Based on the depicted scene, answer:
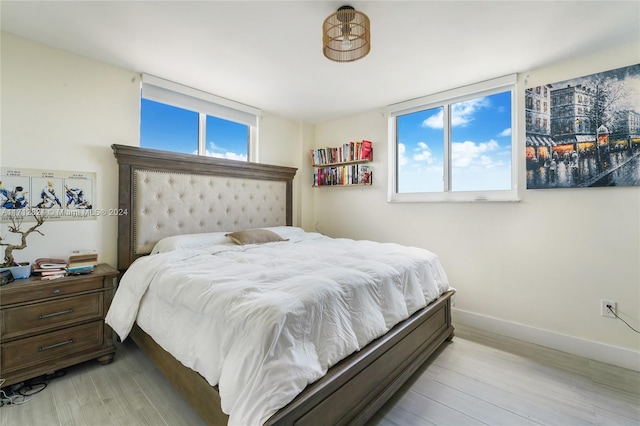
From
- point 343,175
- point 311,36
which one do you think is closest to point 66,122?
point 311,36

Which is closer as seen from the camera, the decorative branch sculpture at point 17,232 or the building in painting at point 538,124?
the decorative branch sculpture at point 17,232

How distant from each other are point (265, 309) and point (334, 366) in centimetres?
42

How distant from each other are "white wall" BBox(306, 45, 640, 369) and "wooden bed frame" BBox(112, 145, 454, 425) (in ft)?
2.13

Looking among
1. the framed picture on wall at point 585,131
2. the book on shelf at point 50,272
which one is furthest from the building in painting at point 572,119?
the book on shelf at point 50,272

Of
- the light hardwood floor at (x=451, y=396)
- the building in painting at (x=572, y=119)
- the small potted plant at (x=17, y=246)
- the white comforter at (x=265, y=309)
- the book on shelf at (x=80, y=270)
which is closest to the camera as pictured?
the white comforter at (x=265, y=309)

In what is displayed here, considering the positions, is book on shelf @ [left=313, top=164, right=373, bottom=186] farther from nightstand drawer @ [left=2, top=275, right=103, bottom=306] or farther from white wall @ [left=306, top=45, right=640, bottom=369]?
nightstand drawer @ [left=2, top=275, right=103, bottom=306]

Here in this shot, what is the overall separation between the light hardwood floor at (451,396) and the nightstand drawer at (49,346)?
0.17m

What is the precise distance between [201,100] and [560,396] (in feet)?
12.2

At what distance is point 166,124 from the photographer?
8.91 ft

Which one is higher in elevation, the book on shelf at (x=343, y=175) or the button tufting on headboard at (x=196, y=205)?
the book on shelf at (x=343, y=175)

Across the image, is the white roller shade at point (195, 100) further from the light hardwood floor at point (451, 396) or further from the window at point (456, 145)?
the light hardwood floor at point (451, 396)

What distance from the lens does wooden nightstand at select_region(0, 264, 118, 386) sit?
158 centimetres

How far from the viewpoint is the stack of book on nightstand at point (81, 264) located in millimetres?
1842

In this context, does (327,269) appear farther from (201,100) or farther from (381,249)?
(201,100)
